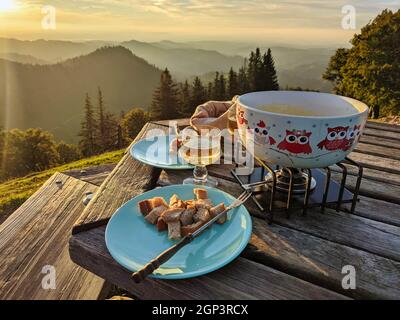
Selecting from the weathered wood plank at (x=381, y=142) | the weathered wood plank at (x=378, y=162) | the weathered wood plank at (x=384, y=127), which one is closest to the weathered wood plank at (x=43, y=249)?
the weathered wood plank at (x=378, y=162)

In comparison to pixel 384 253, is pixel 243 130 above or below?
above

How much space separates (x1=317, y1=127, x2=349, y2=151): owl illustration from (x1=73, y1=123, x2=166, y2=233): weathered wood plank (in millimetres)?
756

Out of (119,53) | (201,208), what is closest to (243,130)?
(201,208)

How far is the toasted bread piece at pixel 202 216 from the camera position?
1.06m

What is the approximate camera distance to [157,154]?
1713mm

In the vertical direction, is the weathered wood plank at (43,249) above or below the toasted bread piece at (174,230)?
below

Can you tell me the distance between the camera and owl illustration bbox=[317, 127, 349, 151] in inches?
40.8

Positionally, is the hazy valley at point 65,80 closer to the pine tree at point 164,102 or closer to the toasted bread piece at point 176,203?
the pine tree at point 164,102

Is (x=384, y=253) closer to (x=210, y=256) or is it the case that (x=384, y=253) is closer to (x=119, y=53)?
(x=210, y=256)

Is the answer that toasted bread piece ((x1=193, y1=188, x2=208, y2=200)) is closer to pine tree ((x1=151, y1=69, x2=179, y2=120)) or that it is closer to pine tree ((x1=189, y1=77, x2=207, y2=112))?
pine tree ((x1=189, y1=77, x2=207, y2=112))

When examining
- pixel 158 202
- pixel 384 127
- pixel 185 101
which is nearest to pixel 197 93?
pixel 185 101

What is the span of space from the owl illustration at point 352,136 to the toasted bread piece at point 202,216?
0.51m

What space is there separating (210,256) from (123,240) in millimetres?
271
